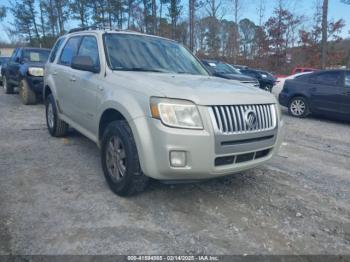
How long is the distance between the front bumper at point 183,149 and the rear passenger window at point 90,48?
4.70ft

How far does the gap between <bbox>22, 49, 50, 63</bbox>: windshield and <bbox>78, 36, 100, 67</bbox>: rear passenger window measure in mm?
6150

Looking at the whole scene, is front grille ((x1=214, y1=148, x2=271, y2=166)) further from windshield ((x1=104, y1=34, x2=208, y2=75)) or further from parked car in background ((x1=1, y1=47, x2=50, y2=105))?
parked car in background ((x1=1, y1=47, x2=50, y2=105))

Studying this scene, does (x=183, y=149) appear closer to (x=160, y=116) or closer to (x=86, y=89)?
(x=160, y=116)

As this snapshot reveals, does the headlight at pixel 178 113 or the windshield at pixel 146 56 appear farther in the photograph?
the windshield at pixel 146 56

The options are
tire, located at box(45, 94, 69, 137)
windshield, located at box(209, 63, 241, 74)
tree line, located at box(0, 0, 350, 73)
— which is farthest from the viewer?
tree line, located at box(0, 0, 350, 73)

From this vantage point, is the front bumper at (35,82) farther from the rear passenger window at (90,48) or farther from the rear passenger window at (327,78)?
the rear passenger window at (327,78)

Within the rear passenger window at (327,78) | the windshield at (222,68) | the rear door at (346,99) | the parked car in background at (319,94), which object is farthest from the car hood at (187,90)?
the windshield at (222,68)

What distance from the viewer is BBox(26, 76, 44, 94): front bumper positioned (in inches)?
358

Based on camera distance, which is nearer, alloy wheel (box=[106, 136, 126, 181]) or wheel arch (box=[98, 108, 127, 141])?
alloy wheel (box=[106, 136, 126, 181])

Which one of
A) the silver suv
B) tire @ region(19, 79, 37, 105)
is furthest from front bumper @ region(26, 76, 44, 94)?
the silver suv

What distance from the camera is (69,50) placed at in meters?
5.12

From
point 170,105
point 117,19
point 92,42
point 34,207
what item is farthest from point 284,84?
point 117,19

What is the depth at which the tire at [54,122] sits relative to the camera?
5.57 metres

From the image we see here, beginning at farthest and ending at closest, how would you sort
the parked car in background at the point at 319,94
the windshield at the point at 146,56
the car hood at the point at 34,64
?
the car hood at the point at 34,64 → the parked car in background at the point at 319,94 → the windshield at the point at 146,56
